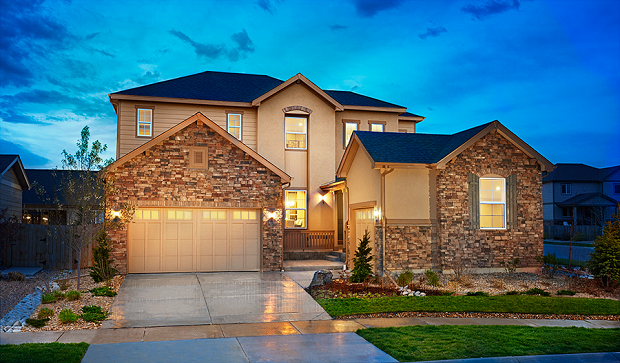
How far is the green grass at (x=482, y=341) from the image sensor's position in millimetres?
7070

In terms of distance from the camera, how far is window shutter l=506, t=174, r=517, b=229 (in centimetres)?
1623

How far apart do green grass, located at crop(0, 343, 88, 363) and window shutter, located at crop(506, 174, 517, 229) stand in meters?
13.9

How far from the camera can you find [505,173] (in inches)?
644

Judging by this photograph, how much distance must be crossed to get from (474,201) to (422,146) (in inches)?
104

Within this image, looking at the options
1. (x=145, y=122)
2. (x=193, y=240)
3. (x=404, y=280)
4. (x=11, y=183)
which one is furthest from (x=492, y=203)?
(x=11, y=183)

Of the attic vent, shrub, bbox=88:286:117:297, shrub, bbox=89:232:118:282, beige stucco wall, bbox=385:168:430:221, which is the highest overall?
the attic vent

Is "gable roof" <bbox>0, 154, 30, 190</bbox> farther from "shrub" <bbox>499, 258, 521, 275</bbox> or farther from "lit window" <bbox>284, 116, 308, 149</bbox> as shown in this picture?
"shrub" <bbox>499, 258, 521, 275</bbox>

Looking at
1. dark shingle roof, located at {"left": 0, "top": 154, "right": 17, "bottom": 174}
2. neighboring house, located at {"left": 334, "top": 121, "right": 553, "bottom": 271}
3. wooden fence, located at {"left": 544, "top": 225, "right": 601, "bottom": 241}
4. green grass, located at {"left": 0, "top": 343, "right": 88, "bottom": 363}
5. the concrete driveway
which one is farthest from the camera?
wooden fence, located at {"left": 544, "top": 225, "right": 601, "bottom": 241}

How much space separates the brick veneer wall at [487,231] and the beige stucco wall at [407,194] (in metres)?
0.52

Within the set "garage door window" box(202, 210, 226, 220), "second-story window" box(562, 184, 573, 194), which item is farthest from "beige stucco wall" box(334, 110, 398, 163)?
"second-story window" box(562, 184, 573, 194)

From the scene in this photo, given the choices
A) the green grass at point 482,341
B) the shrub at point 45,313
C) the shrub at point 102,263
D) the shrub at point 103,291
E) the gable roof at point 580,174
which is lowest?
the green grass at point 482,341

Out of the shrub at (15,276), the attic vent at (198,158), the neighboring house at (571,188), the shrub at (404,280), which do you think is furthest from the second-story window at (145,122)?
the neighboring house at (571,188)

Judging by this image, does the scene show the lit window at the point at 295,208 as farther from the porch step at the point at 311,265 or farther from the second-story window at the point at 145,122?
the second-story window at the point at 145,122

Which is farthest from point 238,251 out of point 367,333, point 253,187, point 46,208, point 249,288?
point 46,208
